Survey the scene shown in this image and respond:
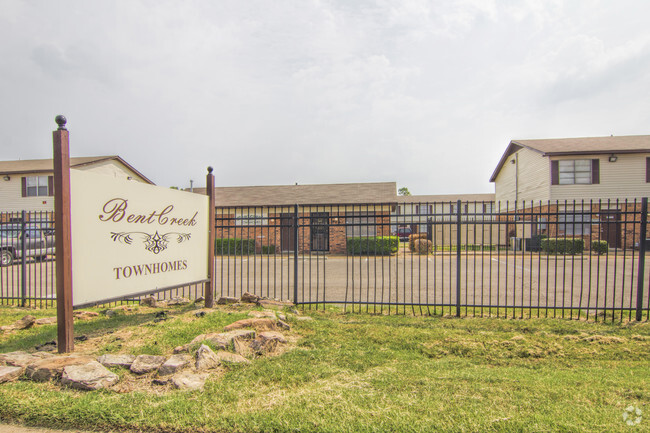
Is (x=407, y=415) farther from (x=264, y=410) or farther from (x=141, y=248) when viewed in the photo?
(x=141, y=248)

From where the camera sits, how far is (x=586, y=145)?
23734 mm

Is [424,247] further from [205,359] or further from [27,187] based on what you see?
[27,187]

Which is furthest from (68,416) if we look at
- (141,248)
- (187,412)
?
(141,248)

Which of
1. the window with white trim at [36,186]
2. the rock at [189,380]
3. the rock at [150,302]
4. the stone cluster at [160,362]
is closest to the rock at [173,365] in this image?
the stone cluster at [160,362]

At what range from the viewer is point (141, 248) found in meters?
5.38

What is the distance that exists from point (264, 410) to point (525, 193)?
27.2 m

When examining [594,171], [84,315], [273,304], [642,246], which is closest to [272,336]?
[273,304]

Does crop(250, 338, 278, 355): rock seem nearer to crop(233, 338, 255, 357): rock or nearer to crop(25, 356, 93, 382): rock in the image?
crop(233, 338, 255, 357): rock

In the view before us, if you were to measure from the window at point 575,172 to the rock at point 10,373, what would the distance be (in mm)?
25680

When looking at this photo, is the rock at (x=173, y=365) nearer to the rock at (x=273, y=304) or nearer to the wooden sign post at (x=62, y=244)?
the wooden sign post at (x=62, y=244)

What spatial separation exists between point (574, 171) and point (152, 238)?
82.1ft

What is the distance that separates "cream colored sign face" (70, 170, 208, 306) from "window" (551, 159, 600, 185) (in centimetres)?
2305

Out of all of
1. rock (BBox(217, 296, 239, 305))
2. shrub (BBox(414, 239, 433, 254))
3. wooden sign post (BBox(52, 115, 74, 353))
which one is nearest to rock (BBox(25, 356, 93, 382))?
wooden sign post (BBox(52, 115, 74, 353))

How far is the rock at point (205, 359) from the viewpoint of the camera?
389 cm
